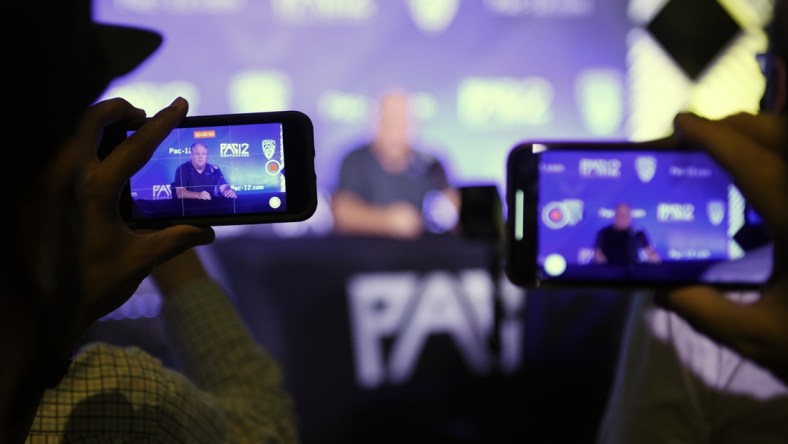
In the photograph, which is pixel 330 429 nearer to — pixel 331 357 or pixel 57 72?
pixel 331 357

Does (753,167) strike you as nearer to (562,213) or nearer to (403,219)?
(562,213)

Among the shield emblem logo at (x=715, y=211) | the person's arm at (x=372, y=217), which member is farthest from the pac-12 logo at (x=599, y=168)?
the person's arm at (x=372, y=217)

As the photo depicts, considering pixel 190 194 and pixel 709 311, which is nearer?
pixel 709 311

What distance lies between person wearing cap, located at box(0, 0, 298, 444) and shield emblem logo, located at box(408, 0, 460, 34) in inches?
81.5

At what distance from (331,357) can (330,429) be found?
0.26 meters

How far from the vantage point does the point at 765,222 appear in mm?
522

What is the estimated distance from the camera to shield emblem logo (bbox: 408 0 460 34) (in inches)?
113

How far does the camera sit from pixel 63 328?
46 centimetres

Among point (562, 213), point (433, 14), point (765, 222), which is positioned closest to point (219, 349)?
point (562, 213)

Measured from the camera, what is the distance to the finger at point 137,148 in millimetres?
621

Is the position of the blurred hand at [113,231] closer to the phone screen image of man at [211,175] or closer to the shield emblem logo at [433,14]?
the phone screen image of man at [211,175]

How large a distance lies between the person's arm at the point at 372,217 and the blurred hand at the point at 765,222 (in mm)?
2302

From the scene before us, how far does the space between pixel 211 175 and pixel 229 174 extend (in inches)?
0.8

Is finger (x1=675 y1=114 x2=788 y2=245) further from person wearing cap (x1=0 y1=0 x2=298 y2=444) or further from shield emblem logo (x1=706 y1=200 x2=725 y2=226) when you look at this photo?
person wearing cap (x1=0 y1=0 x2=298 y2=444)
